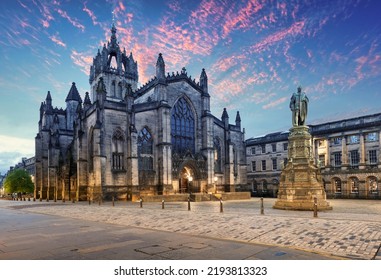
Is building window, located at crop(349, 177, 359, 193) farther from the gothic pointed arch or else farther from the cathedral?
the gothic pointed arch

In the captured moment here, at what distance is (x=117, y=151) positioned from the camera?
3703 centimetres

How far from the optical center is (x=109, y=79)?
58.0m

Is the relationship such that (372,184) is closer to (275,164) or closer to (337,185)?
(337,185)

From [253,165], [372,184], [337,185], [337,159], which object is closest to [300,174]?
[372,184]

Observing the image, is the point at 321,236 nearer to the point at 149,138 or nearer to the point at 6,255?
the point at 6,255

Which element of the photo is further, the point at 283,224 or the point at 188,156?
the point at 188,156

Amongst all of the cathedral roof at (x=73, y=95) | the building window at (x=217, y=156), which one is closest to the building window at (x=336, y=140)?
the building window at (x=217, y=156)

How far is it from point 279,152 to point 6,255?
51283 millimetres

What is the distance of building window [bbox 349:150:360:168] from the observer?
44.0 metres

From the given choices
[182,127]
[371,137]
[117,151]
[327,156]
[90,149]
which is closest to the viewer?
[117,151]

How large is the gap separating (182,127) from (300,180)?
24837 mm

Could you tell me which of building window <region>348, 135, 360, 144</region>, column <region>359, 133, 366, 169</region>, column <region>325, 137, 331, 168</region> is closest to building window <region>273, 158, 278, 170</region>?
A: column <region>325, 137, 331, 168</region>

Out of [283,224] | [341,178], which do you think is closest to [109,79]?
[341,178]

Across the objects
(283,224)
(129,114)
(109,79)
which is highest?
(109,79)
